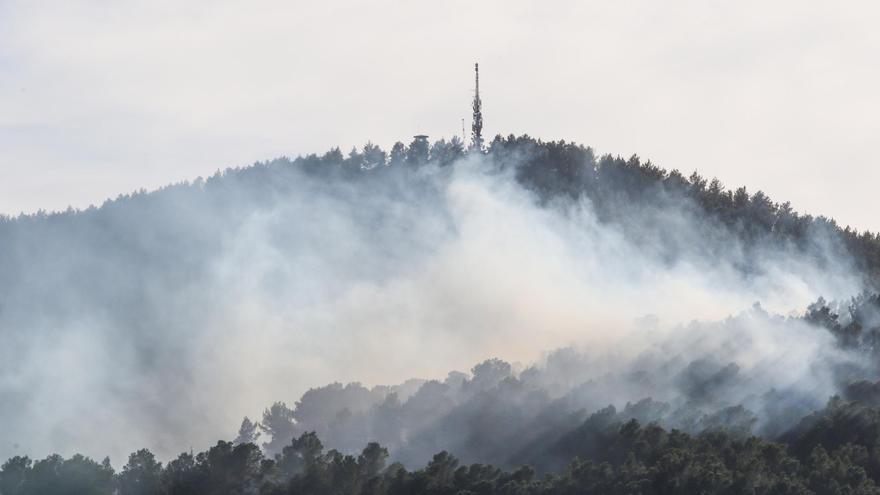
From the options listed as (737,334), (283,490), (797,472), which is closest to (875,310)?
(737,334)

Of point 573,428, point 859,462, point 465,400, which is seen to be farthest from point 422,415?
point 859,462

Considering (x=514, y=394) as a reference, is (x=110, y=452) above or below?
below

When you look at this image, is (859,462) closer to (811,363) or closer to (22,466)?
(811,363)

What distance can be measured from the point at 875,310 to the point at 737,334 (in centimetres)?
1457

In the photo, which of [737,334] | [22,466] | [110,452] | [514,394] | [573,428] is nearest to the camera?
[22,466]

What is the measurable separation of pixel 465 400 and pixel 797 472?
46.5 m

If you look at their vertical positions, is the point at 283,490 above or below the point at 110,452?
above

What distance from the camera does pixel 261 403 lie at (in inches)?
7539

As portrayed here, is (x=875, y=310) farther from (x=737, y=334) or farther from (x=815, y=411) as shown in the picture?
(x=815, y=411)

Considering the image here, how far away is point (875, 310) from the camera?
154 m

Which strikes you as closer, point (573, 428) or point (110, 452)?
point (573, 428)

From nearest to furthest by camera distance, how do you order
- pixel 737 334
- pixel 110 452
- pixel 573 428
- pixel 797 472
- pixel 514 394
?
pixel 797 472
pixel 573 428
pixel 514 394
pixel 737 334
pixel 110 452

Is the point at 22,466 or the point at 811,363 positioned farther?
the point at 811,363

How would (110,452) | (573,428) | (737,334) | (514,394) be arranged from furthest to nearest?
(110,452), (737,334), (514,394), (573,428)
